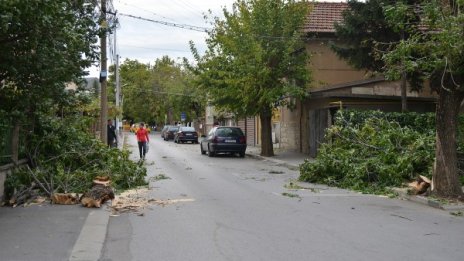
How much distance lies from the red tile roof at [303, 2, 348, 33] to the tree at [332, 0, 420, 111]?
24.6 feet

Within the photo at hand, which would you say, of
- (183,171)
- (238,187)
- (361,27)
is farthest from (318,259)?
(361,27)

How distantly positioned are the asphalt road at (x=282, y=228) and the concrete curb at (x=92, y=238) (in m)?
0.15

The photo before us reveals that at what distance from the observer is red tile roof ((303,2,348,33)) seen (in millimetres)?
29172

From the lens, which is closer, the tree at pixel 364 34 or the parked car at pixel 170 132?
the tree at pixel 364 34

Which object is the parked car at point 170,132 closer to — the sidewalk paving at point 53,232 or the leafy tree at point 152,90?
the leafy tree at point 152,90

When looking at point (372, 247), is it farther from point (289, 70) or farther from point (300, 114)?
point (300, 114)

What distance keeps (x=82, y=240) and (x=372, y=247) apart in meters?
3.83

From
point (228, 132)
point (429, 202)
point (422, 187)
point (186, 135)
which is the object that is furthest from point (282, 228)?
point (186, 135)

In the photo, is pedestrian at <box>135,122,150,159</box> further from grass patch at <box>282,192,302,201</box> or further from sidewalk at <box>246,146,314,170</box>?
grass patch at <box>282,192,302,201</box>

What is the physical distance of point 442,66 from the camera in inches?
427

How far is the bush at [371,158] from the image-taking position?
14320 millimetres

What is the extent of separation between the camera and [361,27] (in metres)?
20.4

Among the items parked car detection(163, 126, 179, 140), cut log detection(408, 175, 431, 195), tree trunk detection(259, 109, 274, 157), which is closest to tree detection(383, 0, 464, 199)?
cut log detection(408, 175, 431, 195)

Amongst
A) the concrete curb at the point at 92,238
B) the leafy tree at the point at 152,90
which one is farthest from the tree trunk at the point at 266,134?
the leafy tree at the point at 152,90
